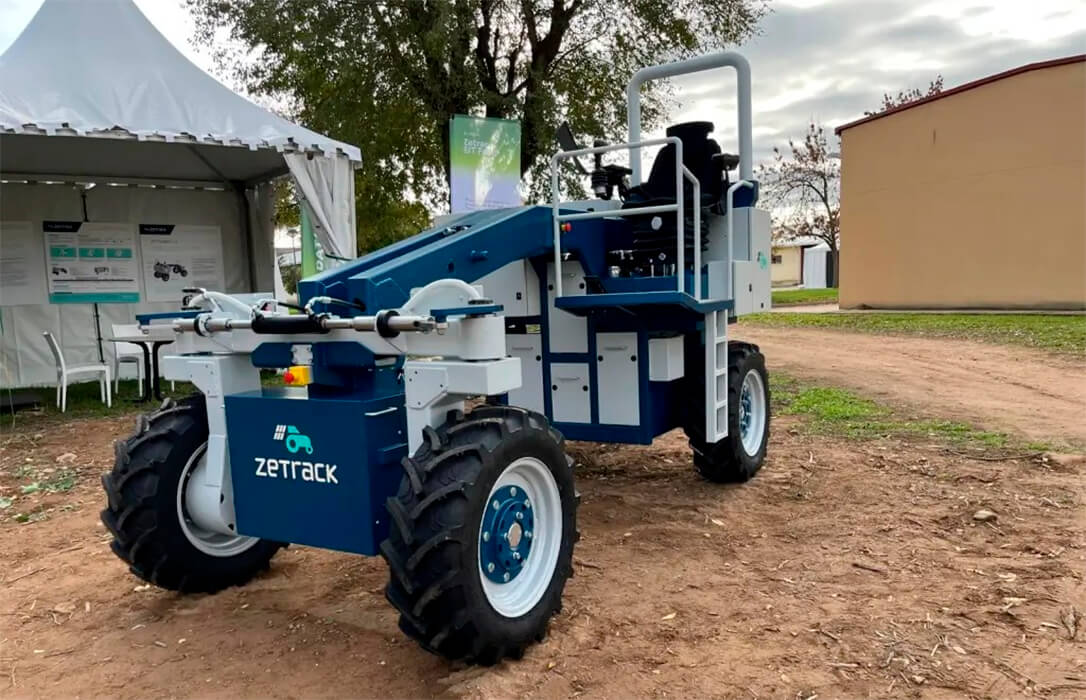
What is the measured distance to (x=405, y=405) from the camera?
135 inches

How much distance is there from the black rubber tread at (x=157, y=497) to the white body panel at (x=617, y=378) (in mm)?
2471

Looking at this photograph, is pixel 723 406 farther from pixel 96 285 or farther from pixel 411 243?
pixel 96 285

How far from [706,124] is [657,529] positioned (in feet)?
8.31

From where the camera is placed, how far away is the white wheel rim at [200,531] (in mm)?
3797

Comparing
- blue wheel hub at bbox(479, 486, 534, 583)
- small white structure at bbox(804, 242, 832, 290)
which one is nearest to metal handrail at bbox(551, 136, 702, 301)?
blue wheel hub at bbox(479, 486, 534, 583)

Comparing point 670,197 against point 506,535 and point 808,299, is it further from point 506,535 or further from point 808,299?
point 808,299

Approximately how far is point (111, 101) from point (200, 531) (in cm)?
726

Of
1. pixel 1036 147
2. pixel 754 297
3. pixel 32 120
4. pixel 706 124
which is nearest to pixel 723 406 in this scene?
pixel 754 297

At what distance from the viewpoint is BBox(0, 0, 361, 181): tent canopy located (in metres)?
8.96

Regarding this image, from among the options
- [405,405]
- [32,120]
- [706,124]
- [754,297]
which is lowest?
[405,405]

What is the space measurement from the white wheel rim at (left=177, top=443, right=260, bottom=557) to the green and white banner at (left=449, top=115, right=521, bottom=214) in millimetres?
7368

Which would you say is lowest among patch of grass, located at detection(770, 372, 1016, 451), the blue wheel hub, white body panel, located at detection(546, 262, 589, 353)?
patch of grass, located at detection(770, 372, 1016, 451)

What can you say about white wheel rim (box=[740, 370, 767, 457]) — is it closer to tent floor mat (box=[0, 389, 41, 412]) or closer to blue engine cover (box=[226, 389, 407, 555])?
blue engine cover (box=[226, 389, 407, 555])

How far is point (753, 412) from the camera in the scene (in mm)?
6340
